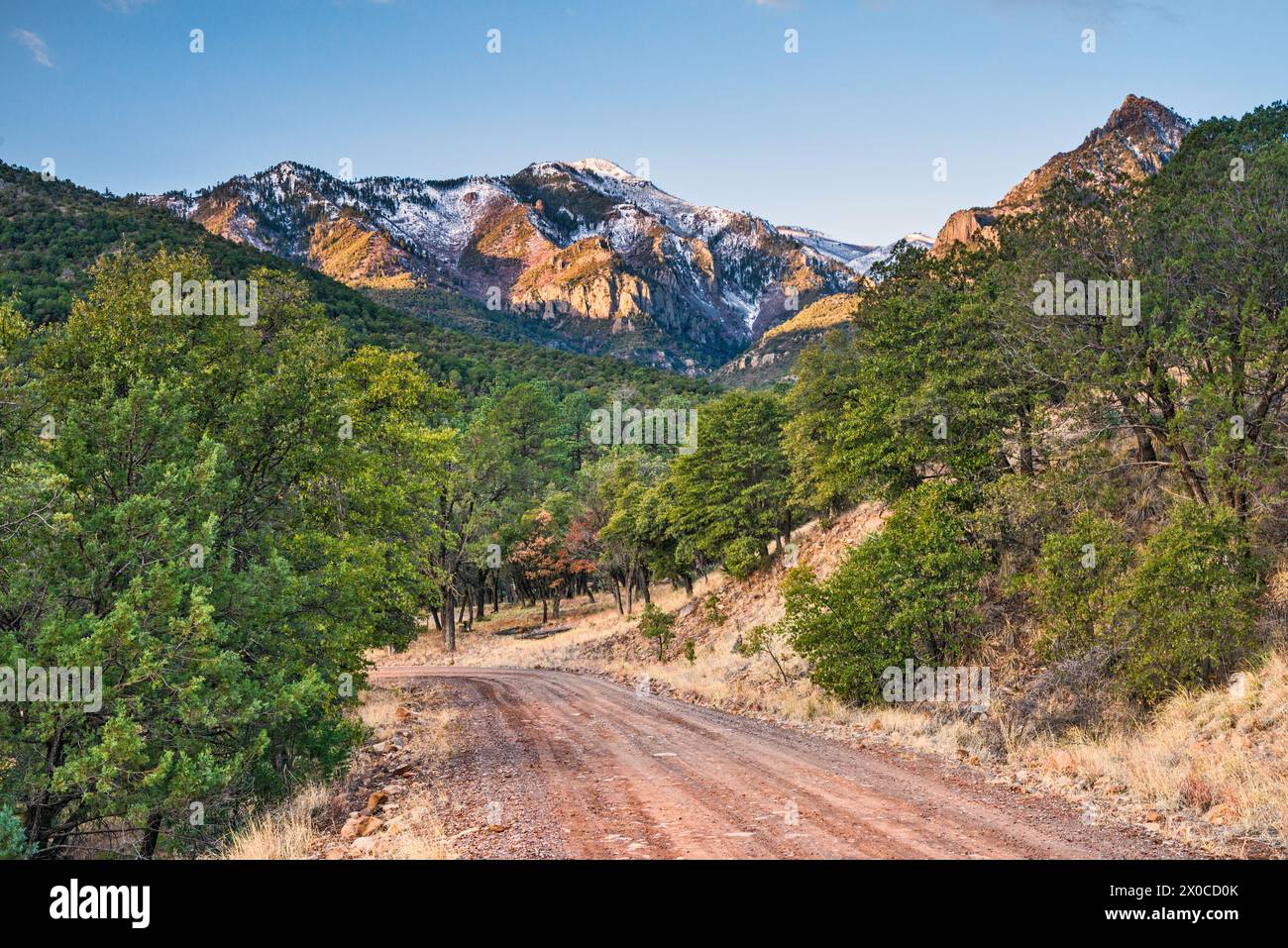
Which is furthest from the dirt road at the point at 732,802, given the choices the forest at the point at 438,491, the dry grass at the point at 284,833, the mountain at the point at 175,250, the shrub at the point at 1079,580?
the mountain at the point at 175,250

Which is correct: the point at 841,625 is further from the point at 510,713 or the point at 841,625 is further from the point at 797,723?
the point at 510,713

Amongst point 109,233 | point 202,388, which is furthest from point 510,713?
point 109,233

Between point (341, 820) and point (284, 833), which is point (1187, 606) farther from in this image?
point (284, 833)

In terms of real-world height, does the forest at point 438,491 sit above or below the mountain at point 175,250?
below

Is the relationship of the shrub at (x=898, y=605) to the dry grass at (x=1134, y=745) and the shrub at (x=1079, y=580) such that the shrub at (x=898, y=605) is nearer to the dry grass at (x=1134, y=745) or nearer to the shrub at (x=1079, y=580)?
the dry grass at (x=1134, y=745)

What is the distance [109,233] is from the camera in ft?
301

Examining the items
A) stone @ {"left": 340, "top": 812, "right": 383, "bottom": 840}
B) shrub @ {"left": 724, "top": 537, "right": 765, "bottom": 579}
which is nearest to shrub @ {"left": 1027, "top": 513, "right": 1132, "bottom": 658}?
stone @ {"left": 340, "top": 812, "right": 383, "bottom": 840}

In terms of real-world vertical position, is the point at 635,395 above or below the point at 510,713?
above

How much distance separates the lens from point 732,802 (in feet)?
32.0

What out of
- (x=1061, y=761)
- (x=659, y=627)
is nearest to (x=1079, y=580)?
(x=1061, y=761)

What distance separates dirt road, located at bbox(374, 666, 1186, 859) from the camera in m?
7.75

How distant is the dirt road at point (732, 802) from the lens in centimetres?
775
